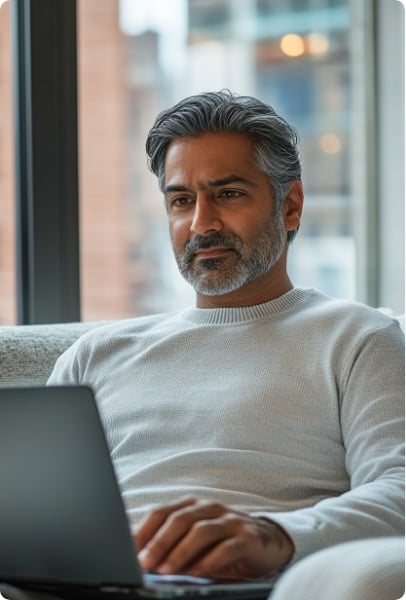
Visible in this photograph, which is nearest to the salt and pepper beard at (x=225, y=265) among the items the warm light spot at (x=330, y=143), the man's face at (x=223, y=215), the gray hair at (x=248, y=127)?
the man's face at (x=223, y=215)

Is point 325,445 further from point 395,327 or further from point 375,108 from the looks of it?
point 375,108

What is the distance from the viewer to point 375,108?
3.47 meters

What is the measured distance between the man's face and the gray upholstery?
278 millimetres

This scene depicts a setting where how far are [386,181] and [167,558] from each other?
2501 mm

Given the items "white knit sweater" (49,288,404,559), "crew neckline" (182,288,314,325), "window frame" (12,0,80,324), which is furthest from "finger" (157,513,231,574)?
"window frame" (12,0,80,324)

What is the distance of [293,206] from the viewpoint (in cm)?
191

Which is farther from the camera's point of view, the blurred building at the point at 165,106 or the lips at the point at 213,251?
the blurred building at the point at 165,106

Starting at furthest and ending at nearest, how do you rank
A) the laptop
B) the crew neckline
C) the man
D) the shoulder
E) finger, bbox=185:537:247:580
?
the crew neckline
the shoulder
the man
finger, bbox=185:537:247:580
the laptop

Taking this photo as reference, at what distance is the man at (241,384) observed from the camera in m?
1.26

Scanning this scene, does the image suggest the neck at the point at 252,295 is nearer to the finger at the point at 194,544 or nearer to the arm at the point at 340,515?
the arm at the point at 340,515

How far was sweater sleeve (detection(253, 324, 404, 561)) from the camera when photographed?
1298 millimetres

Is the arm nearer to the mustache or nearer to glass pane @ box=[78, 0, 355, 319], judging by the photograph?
the mustache

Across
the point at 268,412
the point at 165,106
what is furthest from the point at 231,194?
the point at 165,106

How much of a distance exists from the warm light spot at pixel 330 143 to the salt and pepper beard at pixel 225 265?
168 cm
